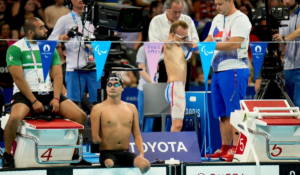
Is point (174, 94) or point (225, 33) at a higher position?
point (225, 33)

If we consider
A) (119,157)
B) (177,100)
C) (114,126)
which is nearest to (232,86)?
(177,100)

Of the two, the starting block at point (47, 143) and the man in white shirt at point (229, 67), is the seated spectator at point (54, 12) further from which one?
the starting block at point (47, 143)

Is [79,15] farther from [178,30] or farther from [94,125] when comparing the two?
[94,125]

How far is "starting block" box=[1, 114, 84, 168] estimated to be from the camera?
4.38m

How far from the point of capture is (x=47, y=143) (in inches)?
175

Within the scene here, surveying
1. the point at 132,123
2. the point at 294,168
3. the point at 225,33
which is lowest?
the point at 294,168

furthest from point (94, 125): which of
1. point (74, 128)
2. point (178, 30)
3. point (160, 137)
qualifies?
point (178, 30)

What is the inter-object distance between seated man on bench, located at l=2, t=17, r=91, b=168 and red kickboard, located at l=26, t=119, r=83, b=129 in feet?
0.59

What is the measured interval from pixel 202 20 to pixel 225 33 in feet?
12.7

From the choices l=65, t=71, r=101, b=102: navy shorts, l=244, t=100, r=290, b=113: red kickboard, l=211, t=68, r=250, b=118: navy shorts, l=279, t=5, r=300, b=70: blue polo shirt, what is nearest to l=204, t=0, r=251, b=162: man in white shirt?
l=211, t=68, r=250, b=118: navy shorts

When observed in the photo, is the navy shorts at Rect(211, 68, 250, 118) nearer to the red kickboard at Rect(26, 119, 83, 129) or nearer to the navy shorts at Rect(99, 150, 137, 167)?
the navy shorts at Rect(99, 150, 137, 167)

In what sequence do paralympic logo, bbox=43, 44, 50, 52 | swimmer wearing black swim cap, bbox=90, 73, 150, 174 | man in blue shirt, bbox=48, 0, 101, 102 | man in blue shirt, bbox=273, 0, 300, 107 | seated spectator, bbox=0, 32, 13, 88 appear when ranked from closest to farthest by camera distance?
swimmer wearing black swim cap, bbox=90, 73, 150, 174
paralympic logo, bbox=43, 44, 50, 52
man in blue shirt, bbox=48, 0, 101, 102
man in blue shirt, bbox=273, 0, 300, 107
seated spectator, bbox=0, 32, 13, 88

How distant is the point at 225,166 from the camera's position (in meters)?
4.45

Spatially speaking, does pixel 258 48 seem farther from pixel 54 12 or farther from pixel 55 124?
pixel 54 12
